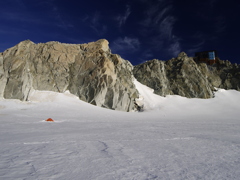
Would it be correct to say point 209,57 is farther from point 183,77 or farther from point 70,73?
point 70,73

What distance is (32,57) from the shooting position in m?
27.3

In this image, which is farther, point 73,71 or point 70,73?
point 73,71

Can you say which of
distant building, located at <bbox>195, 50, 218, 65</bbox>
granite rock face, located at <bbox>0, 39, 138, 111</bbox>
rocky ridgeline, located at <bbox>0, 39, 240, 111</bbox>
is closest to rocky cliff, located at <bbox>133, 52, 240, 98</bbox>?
rocky ridgeline, located at <bbox>0, 39, 240, 111</bbox>

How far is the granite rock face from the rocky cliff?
1068 cm

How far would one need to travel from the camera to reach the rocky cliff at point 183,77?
3942 centimetres

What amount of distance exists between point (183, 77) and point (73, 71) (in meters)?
29.1

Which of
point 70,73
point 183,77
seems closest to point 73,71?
point 70,73

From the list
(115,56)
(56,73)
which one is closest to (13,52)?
(56,73)

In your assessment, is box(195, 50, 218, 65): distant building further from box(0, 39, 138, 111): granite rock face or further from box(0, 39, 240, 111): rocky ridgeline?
box(0, 39, 138, 111): granite rock face

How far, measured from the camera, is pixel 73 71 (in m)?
29.1

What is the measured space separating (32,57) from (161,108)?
25.7m

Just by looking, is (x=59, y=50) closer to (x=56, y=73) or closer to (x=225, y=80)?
(x=56, y=73)

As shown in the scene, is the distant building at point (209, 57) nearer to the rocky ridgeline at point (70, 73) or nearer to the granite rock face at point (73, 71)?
the rocky ridgeline at point (70, 73)

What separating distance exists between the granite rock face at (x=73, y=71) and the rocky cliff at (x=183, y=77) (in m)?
10.7
